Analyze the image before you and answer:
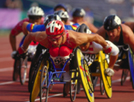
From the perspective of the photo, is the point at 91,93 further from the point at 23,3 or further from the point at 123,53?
the point at 23,3

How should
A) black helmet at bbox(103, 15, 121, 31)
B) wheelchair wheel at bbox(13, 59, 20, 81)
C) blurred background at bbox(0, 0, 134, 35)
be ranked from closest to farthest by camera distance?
black helmet at bbox(103, 15, 121, 31), wheelchair wheel at bbox(13, 59, 20, 81), blurred background at bbox(0, 0, 134, 35)

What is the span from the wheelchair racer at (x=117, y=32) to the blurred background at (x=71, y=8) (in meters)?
19.0

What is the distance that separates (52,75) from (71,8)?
108 ft

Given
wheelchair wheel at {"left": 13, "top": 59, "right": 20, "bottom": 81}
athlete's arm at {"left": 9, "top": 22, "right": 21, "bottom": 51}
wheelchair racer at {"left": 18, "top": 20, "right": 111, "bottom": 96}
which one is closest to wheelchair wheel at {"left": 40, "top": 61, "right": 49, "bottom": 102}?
wheelchair racer at {"left": 18, "top": 20, "right": 111, "bottom": 96}

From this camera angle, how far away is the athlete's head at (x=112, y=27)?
8680 millimetres

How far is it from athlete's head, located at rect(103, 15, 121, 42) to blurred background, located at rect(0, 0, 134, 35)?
63.1 ft

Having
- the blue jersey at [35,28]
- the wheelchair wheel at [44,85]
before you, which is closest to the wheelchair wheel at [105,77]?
the wheelchair wheel at [44,85]

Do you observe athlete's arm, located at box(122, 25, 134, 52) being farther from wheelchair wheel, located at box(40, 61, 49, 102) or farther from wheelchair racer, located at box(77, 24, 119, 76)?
wheelchair wheel, located at box(40, 61, 49, 102)

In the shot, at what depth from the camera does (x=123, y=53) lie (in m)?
9.45

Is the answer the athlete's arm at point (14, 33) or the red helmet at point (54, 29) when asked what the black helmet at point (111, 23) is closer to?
the red helmet at point (54, 29)

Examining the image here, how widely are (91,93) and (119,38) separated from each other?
221cm

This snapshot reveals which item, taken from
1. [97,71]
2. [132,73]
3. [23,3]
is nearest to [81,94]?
[97,71]

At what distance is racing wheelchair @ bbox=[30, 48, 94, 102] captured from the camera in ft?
22.9

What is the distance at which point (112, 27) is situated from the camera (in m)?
8.69
